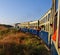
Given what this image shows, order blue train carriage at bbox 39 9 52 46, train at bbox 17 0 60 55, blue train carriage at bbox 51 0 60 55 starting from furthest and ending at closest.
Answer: blue train carriage at bbox 39 9 52 46 → train at bbox 17 0 60 55 → blue train carriage at bbox 51 0 60 55

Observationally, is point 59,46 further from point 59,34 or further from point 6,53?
point 6,53

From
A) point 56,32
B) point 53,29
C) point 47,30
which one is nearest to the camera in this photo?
point 56,32

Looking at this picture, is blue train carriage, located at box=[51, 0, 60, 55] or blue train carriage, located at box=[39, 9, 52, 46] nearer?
blue train carriage, located at box=[51, 0, 60, 55]

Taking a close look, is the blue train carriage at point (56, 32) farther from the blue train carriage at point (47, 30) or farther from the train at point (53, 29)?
the blue train carriage at point (47, 30)

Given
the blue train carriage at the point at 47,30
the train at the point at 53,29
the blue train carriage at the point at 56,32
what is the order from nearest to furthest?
the blue train carriage at the point at 56,32 < the train at the point at 53,29 < the blue train carriage at the point at 47,30

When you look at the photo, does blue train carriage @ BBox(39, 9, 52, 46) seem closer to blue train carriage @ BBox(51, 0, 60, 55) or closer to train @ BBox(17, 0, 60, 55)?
train @ BBox(17, 0, 60, 55)

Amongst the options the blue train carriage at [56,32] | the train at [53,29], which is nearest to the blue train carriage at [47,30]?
the train at [53,29]

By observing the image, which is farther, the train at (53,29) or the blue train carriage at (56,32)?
the train at (53,29)

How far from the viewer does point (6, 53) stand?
12.4 metres

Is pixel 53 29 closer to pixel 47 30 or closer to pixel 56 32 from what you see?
pixel 56 32

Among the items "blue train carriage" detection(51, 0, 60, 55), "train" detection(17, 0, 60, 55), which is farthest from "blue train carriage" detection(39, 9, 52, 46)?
"blue train carriage" detection(51, 0, 60, 55)

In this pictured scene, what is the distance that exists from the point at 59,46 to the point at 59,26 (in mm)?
454

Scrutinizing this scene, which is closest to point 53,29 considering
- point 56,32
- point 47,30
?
point 56,32

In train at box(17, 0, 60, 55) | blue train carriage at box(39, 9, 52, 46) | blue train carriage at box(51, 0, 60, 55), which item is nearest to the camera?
blue train carriage at box(51, 0, 60, 55)
